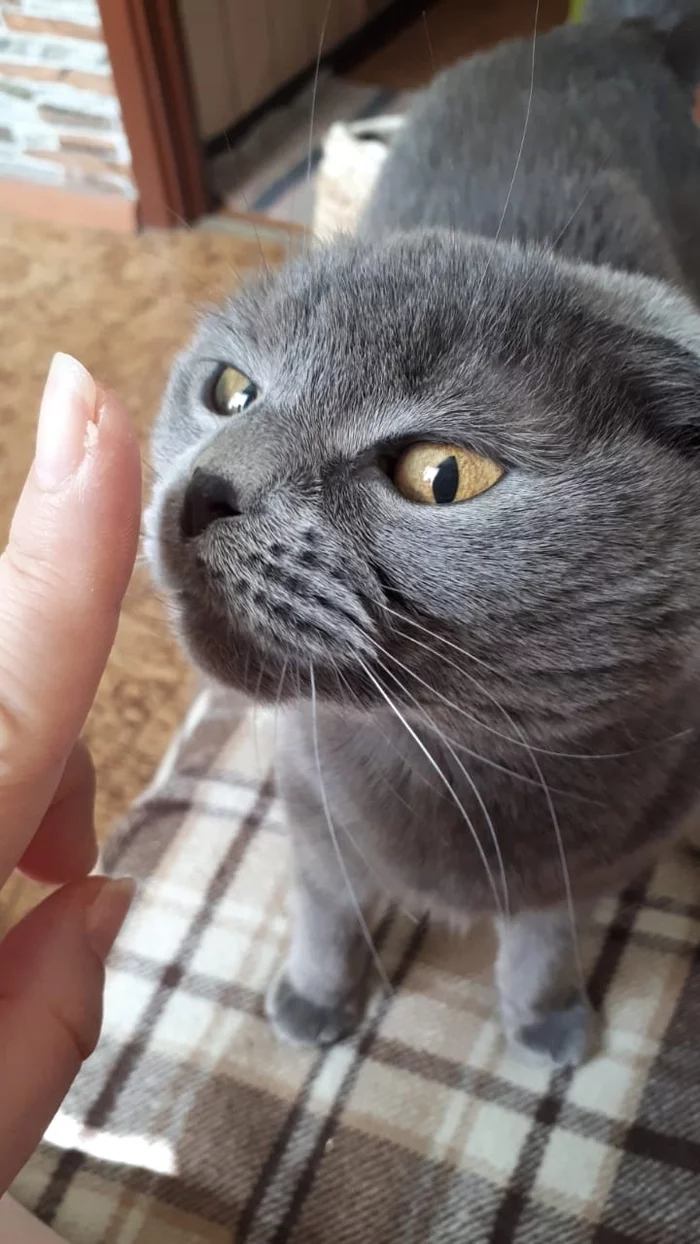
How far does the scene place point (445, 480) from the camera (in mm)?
491

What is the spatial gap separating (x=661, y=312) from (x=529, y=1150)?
64 centimetres

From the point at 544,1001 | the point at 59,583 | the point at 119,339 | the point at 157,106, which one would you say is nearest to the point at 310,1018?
the point at 544,1001

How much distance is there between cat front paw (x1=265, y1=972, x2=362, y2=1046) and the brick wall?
1394 millimetres

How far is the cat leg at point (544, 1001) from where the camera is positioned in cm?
82

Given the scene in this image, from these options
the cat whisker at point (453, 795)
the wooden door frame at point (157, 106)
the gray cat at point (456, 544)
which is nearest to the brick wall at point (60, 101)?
the wooden door frame at point (157, 106)

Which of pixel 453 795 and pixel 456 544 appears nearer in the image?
pixel 456 544

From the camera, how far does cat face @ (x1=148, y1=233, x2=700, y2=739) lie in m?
0.46

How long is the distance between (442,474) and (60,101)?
4.95 feet

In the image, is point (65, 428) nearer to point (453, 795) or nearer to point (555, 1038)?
point (453, 795)

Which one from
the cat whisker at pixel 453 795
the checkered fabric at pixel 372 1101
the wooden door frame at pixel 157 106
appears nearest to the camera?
the cat whisker at pixel 453 795

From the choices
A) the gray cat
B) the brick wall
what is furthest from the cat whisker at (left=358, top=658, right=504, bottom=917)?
the brick wall

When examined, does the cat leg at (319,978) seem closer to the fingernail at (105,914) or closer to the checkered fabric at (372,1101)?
the checkered fabric at (372,1101)

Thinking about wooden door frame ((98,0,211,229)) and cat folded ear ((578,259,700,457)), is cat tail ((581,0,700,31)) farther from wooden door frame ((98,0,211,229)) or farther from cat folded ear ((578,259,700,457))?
cat folded ear ((578,259,700,457))

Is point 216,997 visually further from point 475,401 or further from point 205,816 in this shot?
point 475,401
